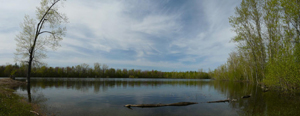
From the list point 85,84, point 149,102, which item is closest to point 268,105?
point 149,102

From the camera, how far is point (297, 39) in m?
22.7

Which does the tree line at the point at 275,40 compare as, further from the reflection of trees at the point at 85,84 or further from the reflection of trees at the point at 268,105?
the reflection of trees at the point at 85,84

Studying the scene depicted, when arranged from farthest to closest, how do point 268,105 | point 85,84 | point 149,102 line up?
point 85,84 → point 149,102 → point 268,105

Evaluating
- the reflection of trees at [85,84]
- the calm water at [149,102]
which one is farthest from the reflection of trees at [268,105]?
the reflection of trees at [85,84]

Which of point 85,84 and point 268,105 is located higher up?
point 268,105

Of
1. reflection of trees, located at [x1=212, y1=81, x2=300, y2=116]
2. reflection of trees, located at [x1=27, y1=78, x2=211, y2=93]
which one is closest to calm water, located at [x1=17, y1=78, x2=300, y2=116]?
reflection of trees, located at [x1=212, y1=81, x2=300, y2=116]

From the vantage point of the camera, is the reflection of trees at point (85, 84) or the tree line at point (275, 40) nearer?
the tree line at point (275, 40)

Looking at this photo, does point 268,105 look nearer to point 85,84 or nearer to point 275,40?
point 275,40

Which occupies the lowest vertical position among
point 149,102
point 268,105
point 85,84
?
point 85,84

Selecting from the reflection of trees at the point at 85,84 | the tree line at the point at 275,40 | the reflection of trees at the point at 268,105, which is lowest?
the reflection of trees at the point at 85,84

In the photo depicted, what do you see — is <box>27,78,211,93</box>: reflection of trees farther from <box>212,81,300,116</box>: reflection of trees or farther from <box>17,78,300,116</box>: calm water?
<box>212,81,300,116</box>: reflection of trees

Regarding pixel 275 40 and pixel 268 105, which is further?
pixel 275 40

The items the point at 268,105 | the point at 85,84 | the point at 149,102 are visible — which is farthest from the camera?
the point at 85,84

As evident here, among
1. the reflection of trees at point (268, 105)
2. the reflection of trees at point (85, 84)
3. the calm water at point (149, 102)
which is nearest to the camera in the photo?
the reflection of trees at point (268, 105)
